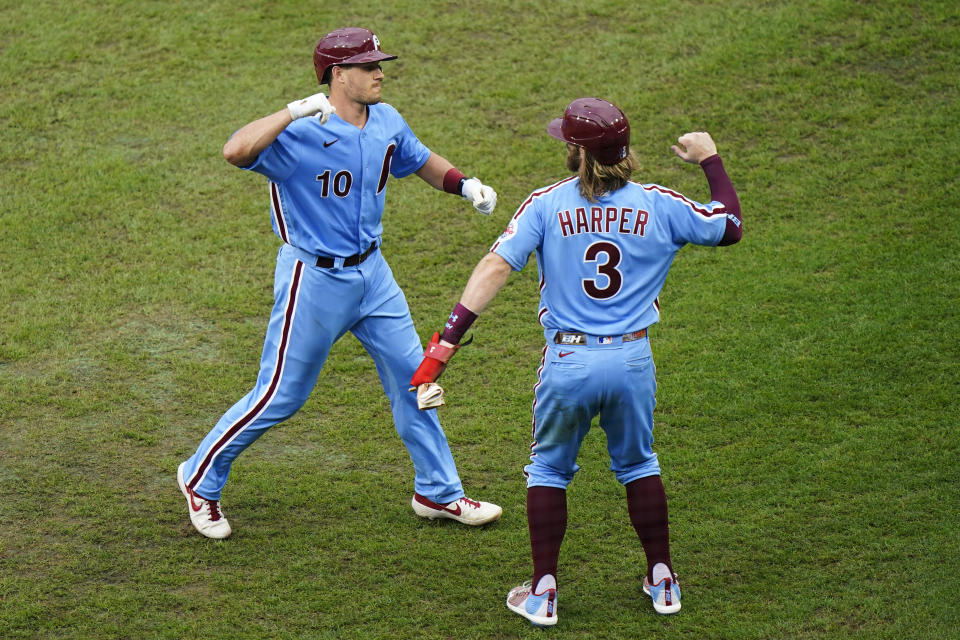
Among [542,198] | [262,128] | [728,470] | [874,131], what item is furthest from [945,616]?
[874,131]

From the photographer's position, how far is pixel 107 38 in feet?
33.4

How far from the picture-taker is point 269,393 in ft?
17.3

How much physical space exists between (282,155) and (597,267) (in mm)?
1528

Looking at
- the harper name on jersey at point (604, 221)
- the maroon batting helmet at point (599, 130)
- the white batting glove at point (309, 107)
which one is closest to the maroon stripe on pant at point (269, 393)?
the white batting glove at point (309, 107)

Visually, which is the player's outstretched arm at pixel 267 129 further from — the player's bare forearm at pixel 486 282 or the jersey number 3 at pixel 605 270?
the jersey number 3 at pixel 605 270

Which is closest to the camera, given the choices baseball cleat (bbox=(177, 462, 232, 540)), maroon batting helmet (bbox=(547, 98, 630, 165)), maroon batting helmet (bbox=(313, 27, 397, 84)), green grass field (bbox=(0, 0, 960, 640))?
maroon batting helmet (bbox=(547, 98, 630, 165))

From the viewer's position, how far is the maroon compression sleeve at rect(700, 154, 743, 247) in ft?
14.7

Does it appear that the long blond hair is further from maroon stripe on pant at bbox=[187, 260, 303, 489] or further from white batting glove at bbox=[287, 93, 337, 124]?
maroon stripe on pant at bbox=[187, 260, 303, 489]

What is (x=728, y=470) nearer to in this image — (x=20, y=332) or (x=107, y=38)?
(x=20, y=332)

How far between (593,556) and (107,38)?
7.29 m

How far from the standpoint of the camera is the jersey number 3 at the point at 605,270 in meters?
4.39

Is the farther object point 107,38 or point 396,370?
point 107,38

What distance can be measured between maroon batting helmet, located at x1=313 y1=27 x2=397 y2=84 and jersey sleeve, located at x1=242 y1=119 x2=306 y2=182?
0.93 ft

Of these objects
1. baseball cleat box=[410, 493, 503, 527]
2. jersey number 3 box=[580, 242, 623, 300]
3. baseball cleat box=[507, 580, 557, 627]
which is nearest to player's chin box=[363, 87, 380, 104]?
jersey number 3 box=[580, 242, 623, 300]
